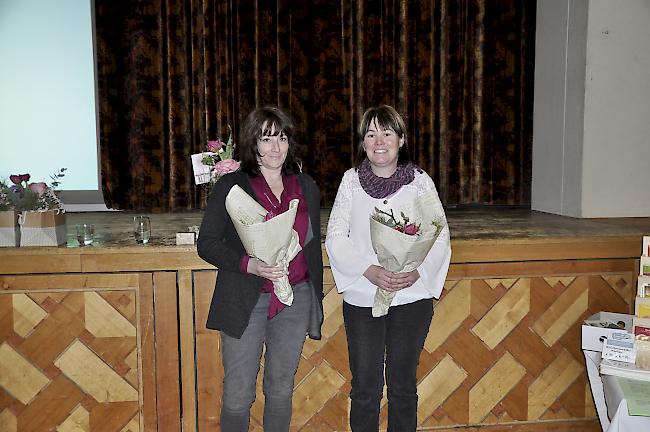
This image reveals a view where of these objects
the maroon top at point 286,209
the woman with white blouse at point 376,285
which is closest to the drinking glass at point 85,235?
the maroon top at point 286,209

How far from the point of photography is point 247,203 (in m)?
1.56

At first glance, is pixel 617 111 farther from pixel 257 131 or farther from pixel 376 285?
pixel 257 131

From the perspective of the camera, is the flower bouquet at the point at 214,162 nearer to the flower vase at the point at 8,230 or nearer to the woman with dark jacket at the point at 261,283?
the woman with dark jacket at the point at 261,283

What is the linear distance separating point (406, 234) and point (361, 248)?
0.72 feet

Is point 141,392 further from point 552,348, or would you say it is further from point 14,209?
point 552,348

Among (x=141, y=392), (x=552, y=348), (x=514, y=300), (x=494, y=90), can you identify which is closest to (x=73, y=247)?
(x=141, y=392)

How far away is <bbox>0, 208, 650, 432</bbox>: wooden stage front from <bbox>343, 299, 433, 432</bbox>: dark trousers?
1.30ft

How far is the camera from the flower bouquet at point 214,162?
1.95 m

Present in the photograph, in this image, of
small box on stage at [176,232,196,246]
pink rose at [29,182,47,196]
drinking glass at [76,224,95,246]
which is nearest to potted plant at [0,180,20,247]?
pink rose at [29,182,47,196]

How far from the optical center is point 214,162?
211 centimetres

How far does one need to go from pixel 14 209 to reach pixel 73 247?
0.86ft

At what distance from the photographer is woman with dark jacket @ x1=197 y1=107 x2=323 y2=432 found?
1622mm

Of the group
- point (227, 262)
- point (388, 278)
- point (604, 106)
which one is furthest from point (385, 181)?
point (604, 106)

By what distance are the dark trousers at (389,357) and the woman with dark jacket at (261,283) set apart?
154mm
